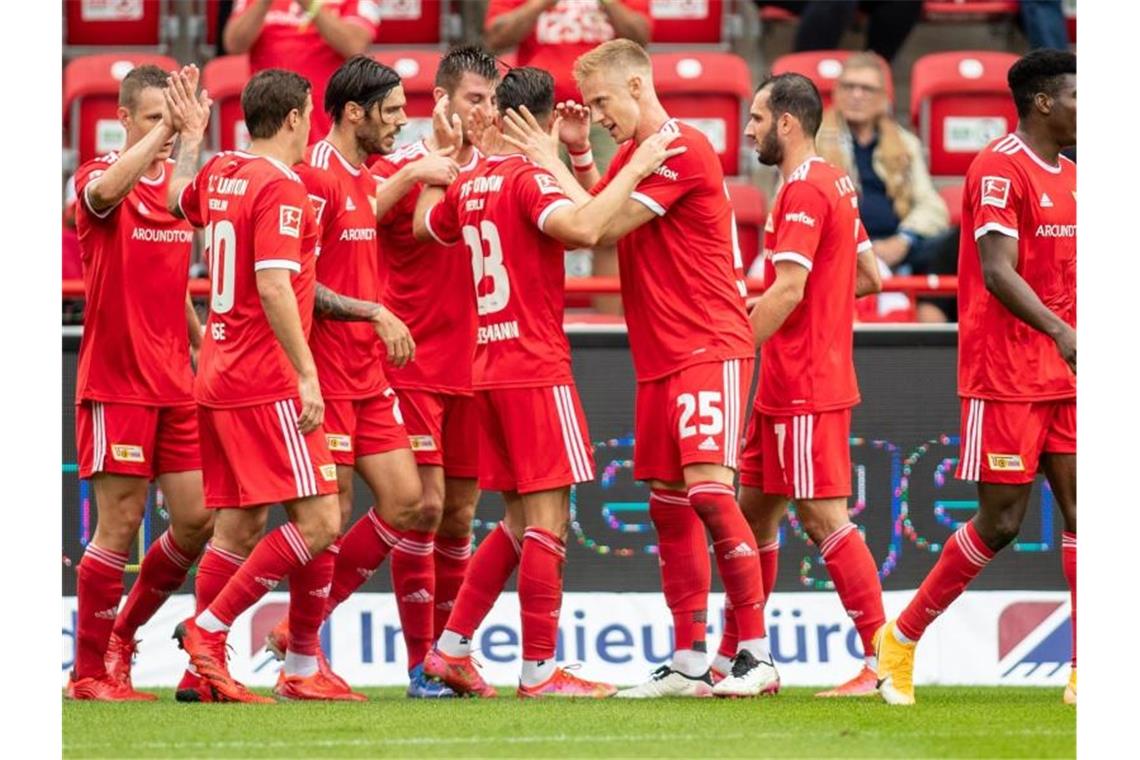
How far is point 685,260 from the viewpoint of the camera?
277 inches

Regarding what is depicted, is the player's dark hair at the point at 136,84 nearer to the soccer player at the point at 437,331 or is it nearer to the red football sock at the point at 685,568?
the soccer player at the point at 437,331

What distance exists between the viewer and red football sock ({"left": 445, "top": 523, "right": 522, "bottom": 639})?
7.27 metres

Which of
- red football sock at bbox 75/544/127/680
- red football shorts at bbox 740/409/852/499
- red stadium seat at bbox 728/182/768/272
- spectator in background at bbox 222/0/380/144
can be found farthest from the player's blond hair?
red stadium seat at bbox 728/182/768/272

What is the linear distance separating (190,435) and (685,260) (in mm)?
2006

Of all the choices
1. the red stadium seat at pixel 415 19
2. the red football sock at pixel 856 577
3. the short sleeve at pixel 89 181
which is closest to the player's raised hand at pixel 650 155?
the red football sock at pixel 856 577

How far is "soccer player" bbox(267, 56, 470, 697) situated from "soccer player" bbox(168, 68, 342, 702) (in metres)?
0.31

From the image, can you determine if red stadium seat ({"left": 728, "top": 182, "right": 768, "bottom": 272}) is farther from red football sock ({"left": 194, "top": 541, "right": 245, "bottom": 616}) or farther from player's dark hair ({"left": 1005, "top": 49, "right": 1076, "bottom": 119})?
red football sock ({"left": 194, "top": 541, "right": 245, "bottom": 616})

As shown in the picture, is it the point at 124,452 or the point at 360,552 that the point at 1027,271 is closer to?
the point at 360,552

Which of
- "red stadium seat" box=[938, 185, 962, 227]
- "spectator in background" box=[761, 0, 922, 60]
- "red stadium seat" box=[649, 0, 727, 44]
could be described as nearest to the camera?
"red stadium seat" box=[938, 185, 962, 227]

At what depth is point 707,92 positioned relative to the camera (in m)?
11.4

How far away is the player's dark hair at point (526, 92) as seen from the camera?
23.4ft

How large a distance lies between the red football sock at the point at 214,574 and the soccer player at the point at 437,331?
808 millimetres

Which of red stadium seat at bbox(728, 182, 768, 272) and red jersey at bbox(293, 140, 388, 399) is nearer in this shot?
red jersey at bbox(293, 140, 388, 399)
